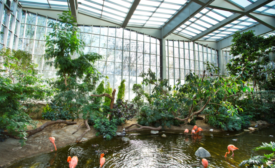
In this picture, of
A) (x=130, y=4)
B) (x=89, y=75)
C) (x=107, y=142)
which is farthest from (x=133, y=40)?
(x=107, y=142)

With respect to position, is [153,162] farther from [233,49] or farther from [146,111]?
[233,49]

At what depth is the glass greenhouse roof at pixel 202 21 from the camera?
42.5 feet

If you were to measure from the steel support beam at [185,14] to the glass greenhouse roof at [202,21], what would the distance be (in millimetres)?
1475

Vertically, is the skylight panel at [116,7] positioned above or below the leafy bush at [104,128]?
above

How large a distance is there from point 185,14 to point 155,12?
103 inches

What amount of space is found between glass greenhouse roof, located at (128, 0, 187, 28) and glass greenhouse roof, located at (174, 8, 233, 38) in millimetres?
2257

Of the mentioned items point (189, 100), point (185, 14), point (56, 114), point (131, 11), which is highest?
point (185, 14)

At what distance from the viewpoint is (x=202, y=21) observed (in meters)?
14.5

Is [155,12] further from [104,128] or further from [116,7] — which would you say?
[104,128]

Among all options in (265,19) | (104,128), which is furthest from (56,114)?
(265,19)

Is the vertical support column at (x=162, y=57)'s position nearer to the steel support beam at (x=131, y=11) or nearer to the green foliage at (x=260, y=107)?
the steel support beam at (x=131, y=11)

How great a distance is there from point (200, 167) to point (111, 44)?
13.4 meters

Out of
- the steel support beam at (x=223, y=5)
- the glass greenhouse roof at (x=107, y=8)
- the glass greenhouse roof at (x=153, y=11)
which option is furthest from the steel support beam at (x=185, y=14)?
the glass greenhouse roof at (x=107, y=8)

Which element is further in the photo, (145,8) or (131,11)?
(145,8)
